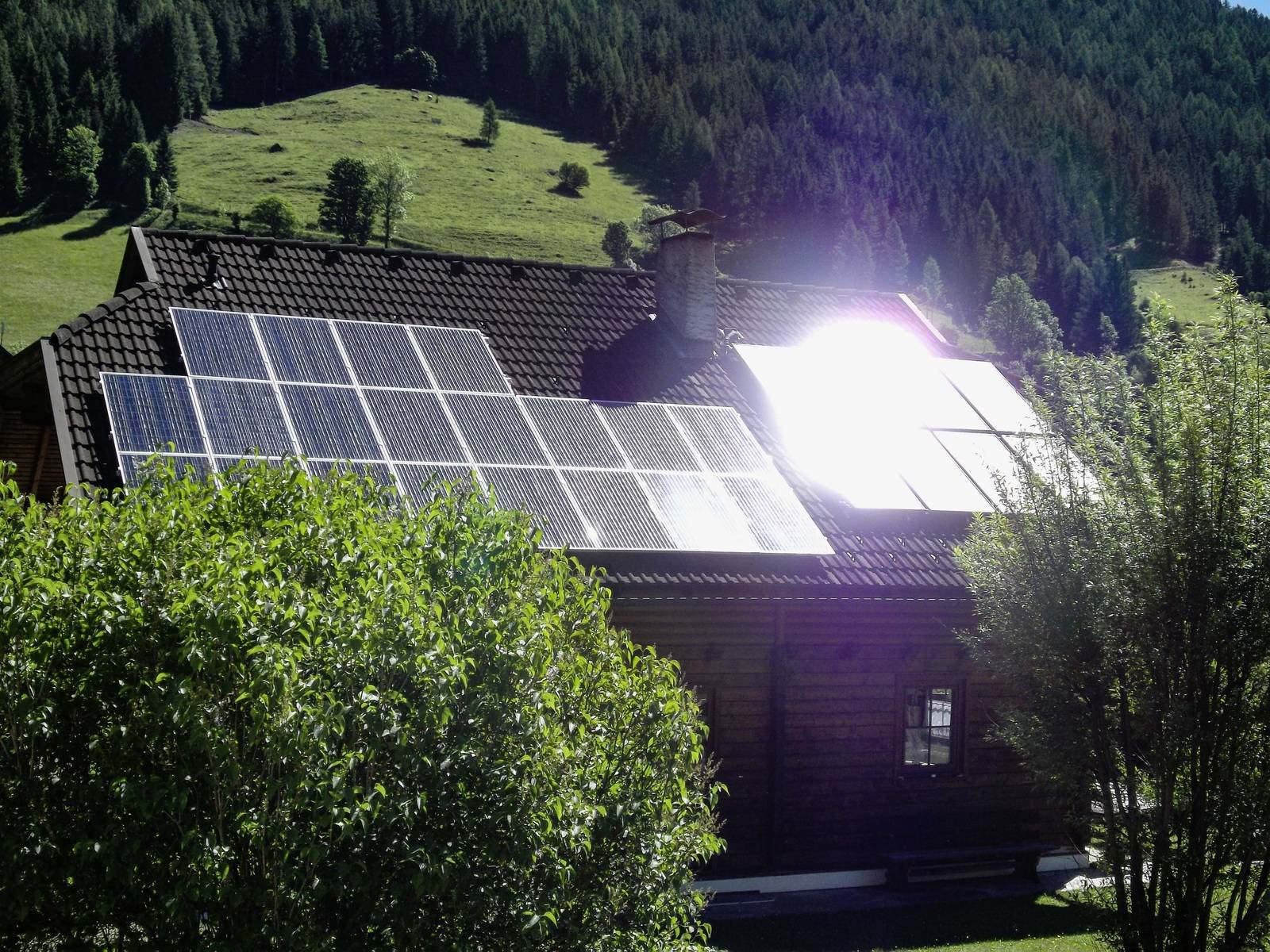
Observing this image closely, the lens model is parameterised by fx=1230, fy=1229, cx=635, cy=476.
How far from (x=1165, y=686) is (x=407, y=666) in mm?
7645

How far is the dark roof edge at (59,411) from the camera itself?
1248cm

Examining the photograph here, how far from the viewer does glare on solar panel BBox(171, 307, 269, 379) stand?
14.0m

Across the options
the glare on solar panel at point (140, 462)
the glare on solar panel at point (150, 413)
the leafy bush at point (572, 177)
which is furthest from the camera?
the leafy bush at point (572, 177)

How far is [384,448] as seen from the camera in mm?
13555

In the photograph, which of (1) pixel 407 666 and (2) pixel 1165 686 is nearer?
(1) pixel 407 666

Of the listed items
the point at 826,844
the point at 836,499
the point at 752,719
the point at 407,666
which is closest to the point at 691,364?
the point at 836,499

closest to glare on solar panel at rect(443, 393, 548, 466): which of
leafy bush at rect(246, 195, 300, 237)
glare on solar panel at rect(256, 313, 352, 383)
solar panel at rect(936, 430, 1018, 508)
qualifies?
A: glare on solar panel at rect(256, 313, 352, 383)

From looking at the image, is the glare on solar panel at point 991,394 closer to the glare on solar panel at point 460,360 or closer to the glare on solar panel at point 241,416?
the glare on solar panel at point 460,360

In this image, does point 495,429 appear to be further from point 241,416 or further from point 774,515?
point 774,515

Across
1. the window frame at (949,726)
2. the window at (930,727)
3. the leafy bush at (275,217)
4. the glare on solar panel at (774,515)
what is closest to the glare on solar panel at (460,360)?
the glare on solar panel at (774,515)

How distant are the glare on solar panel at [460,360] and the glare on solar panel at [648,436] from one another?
4.79 ft

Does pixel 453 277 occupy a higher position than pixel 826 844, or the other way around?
pixel 453 277

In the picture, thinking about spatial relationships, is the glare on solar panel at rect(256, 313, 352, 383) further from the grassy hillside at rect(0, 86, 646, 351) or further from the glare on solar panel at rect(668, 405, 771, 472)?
the grassy hillside at rect(0, 86, 646, 351)

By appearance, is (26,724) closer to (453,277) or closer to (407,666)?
(407,666)
